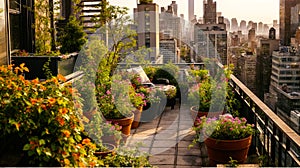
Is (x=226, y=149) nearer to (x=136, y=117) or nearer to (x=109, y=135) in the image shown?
(x=109, y=135)

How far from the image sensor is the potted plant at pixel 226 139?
4062 mm

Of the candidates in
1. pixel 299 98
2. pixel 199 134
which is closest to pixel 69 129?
pixel 199 134

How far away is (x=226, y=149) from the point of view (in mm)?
4066

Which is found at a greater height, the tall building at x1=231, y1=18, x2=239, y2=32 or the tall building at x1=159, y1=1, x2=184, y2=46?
the tall building at x1=231, y1=18, x2=239, y2=32

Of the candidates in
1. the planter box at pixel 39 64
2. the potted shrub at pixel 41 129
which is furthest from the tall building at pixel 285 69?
the potted shrub at pixel 41 129

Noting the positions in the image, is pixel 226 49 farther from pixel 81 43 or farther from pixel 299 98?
pixel 81 43

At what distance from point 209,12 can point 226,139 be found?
19.4 meters

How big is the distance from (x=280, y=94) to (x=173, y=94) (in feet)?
29.8

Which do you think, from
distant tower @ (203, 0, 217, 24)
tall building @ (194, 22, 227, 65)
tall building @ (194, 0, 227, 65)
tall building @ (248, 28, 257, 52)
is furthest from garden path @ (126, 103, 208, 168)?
tall building @ (248, 28, 257, 52)

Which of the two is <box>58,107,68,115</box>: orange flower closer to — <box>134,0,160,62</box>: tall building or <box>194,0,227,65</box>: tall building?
<box>134,0,160,62</box>: tall building

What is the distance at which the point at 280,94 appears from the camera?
584 inches

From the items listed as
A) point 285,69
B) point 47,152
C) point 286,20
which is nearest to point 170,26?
point 285,69

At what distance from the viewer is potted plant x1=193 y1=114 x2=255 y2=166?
4062mm

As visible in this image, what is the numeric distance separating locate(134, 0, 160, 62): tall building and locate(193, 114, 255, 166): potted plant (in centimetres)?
473
